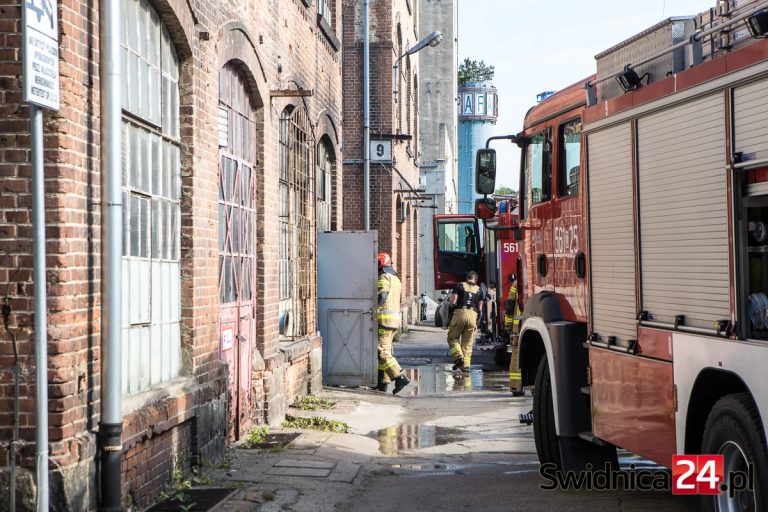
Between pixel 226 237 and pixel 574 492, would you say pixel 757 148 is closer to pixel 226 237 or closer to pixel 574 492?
pixel 574 492

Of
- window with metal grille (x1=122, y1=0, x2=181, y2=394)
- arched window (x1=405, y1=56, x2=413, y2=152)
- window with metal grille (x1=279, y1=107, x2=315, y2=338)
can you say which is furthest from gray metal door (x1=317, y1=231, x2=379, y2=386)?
arched window (x1=405, y1=56, x2=413, y2=152)

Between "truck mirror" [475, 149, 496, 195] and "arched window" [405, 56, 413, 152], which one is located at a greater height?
"arched window" [405, 56, 413, 152]

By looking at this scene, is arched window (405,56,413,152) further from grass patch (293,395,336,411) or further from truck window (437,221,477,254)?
grass patch (293,395,336,411)

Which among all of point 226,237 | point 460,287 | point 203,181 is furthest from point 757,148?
point 460,287

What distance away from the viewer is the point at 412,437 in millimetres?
11570

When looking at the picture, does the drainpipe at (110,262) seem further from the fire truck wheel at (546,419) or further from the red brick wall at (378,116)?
the red brick wall at (378,116)

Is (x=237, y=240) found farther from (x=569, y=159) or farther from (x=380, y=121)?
(x=380, y=121)

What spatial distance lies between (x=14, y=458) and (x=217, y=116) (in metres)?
4.30

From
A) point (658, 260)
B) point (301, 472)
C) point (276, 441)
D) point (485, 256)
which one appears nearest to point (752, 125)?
point (658, 260)

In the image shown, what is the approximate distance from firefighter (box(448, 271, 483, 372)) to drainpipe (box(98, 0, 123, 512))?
1284 cm

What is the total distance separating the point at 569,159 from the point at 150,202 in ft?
10.9

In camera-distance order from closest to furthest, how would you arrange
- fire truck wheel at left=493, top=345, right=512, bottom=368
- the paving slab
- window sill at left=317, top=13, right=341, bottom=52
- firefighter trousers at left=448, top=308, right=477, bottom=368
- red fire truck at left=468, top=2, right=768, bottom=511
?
red fire truck at left=468, top=2, right=768, bottom=511
the paving slab
window sill at left=317, top=13, right=341, bottom=52
firefighter trousers at left=448, top=308, right=477, bottom=368
fire truck wheel at left=493, top=345, right=512, bottom=368

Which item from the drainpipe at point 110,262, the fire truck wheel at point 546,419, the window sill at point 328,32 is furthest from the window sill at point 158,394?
the window sill at point 328,32

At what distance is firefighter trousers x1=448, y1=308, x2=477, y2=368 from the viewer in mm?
18859
